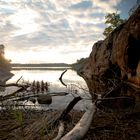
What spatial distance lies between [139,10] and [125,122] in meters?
13.6

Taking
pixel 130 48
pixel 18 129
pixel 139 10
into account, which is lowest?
pixel 18 129

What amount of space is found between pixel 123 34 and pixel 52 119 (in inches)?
636

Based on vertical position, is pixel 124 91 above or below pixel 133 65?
below

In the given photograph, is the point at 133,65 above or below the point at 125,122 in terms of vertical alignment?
above

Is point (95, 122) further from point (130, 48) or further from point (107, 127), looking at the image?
point (130, 48)

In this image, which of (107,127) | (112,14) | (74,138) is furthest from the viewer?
(112,14)

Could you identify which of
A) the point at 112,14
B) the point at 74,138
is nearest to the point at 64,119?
the point at 74,138

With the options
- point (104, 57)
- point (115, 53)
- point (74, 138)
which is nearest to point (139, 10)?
point (115, 53)

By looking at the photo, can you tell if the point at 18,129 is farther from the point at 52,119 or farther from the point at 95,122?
the point at 95,122

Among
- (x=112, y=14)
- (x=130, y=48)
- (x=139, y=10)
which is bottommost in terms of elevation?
(x=130, y=48)

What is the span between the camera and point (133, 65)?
21.5m

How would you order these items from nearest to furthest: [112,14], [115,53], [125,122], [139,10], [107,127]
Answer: [107,127]
[125,122]
[139,10]
[115,53]
[112,14]

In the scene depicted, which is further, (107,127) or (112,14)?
(112,14)

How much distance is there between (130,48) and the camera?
21438mm
